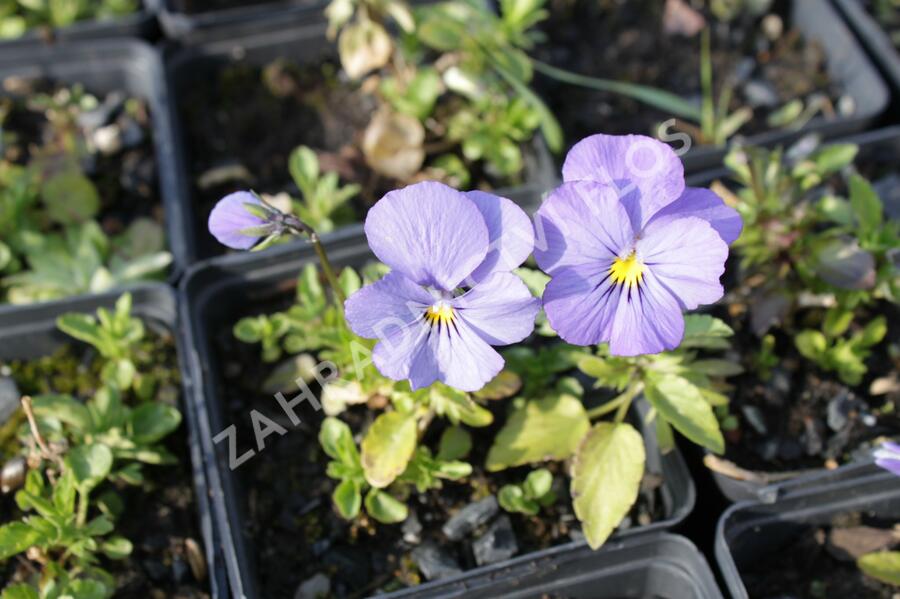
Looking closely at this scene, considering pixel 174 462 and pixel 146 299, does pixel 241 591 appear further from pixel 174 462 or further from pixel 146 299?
pixel 146 299

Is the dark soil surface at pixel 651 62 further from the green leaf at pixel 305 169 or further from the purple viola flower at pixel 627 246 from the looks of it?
the purple viola flower at pixel 627 246

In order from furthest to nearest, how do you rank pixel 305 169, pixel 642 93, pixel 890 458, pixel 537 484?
1. pixel 642 93
2. pixel 305 169
3. pixel 537 484
4. pixel 890 458

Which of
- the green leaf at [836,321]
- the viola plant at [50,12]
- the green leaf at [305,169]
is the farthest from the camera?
the viola plant at [50,12]

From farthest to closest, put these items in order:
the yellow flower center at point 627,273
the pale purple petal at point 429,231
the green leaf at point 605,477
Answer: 1. the green leaf at point 605,477
2. the yellow flower center at point 627,273
3. the pale purple petal at point 429,231

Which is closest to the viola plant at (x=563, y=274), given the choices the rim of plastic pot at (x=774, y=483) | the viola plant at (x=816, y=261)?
the rim of plastic pot at (x=774, y=483)

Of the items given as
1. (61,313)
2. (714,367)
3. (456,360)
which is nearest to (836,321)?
(714,367)

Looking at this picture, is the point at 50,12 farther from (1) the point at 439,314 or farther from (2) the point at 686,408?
(2) the point at 686,408

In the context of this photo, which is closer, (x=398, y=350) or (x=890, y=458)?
(x=398, y=350)
